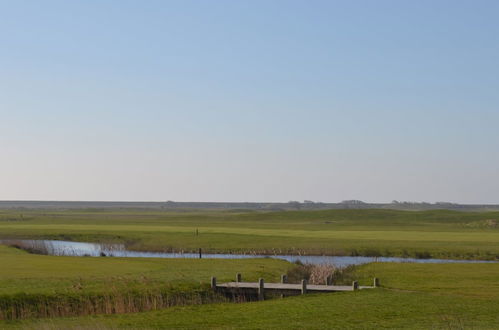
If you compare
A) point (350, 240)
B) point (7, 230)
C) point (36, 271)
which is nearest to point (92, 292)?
point (36, 271)

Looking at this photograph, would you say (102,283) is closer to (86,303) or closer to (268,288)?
(86,303)

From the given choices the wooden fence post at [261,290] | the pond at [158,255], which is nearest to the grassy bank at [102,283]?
the wooden fence post at [261,290]

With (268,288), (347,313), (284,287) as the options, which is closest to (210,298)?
(268,288)

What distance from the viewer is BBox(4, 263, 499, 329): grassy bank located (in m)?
27.8

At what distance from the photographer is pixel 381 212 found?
159500mm

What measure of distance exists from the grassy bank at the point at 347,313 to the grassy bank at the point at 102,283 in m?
2.50

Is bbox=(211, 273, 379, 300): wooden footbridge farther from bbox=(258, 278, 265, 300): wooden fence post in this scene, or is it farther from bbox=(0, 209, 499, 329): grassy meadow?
bbox=(0, 209, 499, 329): grassy meadow

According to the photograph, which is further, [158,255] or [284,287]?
[158,255]

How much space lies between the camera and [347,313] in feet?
100

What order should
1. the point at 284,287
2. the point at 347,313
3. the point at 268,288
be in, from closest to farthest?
the point at 347,313
the point at 268,288
the point at 284,287

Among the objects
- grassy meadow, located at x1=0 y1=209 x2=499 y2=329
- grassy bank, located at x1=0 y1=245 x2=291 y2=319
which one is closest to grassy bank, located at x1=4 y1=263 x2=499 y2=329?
grassy meadow, located at x1=0 y1=209 x2=499 y2=329

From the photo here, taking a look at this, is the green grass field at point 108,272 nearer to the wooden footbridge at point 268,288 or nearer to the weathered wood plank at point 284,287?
the wooden footbridge at point 268,288

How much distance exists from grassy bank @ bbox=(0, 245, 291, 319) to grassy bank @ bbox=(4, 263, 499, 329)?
250 centimetres

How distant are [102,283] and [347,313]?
13586mm
